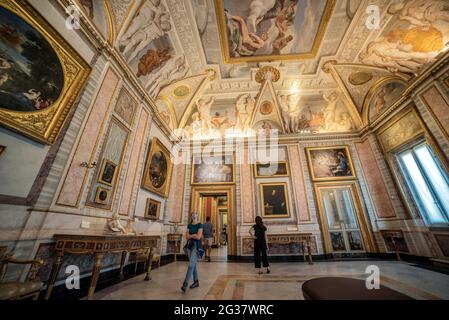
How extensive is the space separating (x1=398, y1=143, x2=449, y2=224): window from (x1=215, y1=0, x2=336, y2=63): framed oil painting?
5652 millimetres

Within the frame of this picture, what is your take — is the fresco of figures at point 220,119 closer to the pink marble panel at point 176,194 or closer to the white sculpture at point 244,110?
the white sculpture at point 244,110

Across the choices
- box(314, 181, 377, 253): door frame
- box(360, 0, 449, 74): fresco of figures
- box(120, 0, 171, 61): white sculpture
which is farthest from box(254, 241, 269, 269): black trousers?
box(360, 0, 449, 74): fresco of figures

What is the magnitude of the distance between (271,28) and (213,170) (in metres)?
6.57

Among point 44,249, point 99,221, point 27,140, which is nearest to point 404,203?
point 99,221

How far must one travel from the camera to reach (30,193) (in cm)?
287

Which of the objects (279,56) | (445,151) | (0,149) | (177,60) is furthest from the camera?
(279,56)

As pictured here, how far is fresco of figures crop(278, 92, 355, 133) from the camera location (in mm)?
9188

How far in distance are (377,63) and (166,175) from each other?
10062 mm

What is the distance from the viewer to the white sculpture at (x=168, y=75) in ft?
21.4

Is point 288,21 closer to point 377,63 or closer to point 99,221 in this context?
point 377,63

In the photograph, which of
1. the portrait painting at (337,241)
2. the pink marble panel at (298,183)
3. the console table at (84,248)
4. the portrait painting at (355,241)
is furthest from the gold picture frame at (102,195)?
the portrait painting at (355,241)

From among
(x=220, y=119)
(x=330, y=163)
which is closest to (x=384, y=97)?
(x=330, y=163)

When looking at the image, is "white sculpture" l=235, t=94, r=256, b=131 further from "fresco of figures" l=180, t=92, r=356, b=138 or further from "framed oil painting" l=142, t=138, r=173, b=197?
"framed oil painting" l=142, t=138, r=173, b=197

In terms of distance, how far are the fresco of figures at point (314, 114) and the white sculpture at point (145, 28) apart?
6.25m
